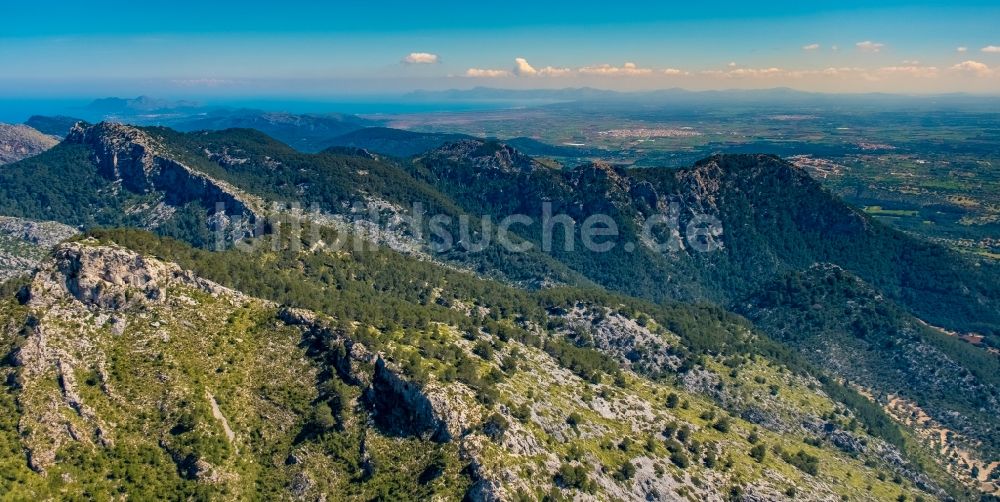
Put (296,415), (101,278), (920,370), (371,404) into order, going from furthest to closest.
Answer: (920,370)
(101,278)
(371,404)
(296,415)

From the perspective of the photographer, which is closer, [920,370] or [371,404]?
[371,404]

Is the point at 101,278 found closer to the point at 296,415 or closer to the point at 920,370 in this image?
the point at 296,415

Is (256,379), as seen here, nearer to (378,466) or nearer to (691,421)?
(378,466)

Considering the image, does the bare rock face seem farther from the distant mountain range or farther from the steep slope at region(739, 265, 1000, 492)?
the steep slope at region(739, 265, 1000, 492)

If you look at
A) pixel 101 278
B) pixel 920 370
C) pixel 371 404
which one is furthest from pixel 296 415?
pixel 920 370

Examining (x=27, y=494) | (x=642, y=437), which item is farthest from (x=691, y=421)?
(x=27, y=494)

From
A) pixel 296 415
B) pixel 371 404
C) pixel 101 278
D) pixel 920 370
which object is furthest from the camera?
pixel 920 370

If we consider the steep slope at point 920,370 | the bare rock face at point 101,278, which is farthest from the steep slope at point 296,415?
the steep slope at point 920,370

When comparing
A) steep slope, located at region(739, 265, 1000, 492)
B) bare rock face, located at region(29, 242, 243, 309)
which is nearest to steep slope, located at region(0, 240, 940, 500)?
bare rock face, located at region(29, 242, 243, 309)

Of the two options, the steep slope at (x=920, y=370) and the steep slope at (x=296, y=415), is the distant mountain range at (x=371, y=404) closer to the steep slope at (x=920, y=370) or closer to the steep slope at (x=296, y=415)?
the steep slope at (x=296, y=415)
